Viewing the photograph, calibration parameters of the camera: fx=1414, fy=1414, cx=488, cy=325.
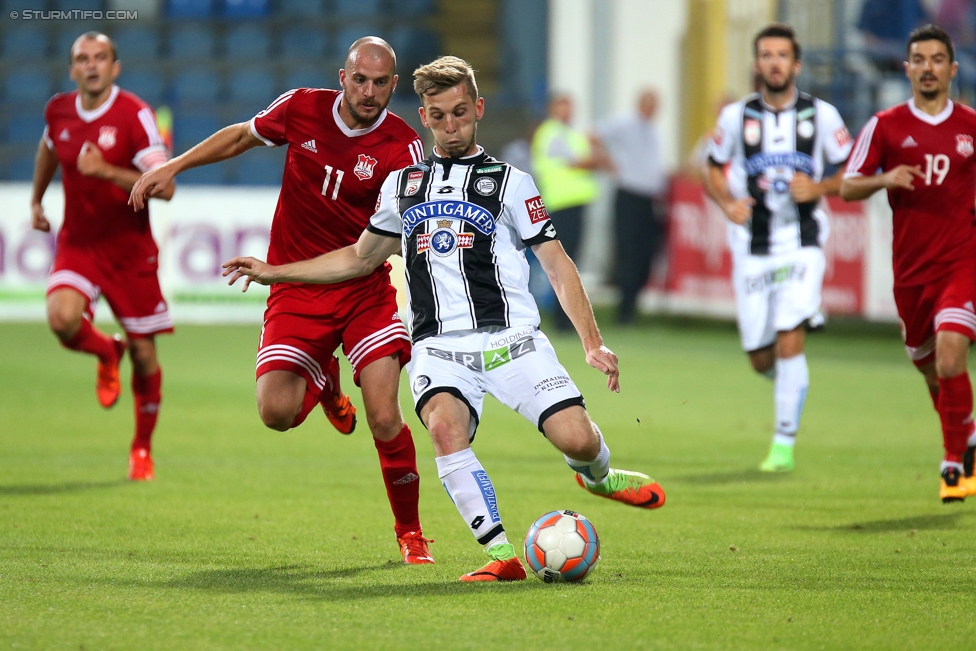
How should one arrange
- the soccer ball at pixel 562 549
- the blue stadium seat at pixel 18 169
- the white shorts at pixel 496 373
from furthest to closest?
1. the blue stadium seat at pixel 18 169
2. the white shorts at pixel 496 373
3. the soccer ball at pixel 562 549

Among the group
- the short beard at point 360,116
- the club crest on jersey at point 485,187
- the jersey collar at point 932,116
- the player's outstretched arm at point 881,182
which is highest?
the short beard at point 360,116

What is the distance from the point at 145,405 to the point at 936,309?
425 centimetres

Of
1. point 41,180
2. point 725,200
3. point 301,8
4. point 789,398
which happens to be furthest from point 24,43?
point 789,398

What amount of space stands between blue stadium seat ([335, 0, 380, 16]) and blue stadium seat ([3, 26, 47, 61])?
4.64 metres

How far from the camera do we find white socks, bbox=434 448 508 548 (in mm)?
5016

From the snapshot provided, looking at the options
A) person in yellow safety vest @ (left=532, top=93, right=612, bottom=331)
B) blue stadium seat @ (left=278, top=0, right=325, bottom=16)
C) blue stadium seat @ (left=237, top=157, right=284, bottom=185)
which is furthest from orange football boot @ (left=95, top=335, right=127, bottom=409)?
blue stadium seat @ (left=278, top=0, right=325, bottom=16)

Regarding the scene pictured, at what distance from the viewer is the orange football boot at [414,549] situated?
217 inches

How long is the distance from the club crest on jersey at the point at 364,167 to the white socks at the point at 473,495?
4.45 ft

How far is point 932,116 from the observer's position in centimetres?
711

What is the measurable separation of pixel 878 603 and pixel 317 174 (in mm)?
2794

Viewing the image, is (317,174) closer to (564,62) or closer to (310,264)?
(310,264)

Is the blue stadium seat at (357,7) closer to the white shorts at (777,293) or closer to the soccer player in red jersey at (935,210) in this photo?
the white shorts at (777,293)

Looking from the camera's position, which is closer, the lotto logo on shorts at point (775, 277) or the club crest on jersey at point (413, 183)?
the club crest on jersey at point (413, 183)

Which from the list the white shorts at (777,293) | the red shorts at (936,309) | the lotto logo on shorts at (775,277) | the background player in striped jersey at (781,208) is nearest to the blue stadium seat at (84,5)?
the background player in striped jersey at (781,208)
